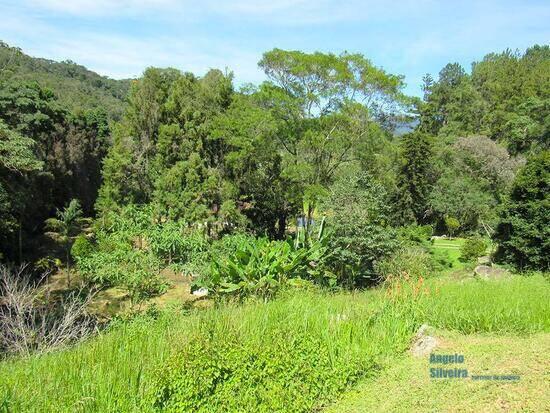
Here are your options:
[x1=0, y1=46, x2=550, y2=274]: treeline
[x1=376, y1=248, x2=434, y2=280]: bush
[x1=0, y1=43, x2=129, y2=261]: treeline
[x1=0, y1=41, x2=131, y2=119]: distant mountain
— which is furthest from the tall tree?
[x1=0, y1=41, x2=131, y2=119]: distant mountain

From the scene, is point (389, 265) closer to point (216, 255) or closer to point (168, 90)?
point (216, 255)

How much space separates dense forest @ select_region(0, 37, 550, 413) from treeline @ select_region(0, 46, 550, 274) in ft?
0.27

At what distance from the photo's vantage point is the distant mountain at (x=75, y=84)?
136 feet

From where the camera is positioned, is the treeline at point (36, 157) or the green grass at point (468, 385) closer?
the green grass at point (468, 385)

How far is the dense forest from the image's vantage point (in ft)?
13.6

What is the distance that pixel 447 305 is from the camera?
5852mm

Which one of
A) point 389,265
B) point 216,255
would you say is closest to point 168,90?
point 216,255

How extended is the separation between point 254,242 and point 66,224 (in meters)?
11.2

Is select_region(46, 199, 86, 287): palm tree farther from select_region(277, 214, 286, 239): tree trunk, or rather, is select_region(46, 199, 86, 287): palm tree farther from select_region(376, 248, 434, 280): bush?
select_region(376, 248, 434, 280): bush

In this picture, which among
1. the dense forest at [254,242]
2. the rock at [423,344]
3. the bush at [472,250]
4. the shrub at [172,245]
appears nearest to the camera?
the dense forest at [254,242]

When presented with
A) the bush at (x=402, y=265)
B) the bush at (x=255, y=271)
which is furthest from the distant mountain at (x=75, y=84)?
the bush at (x=402, y=265)

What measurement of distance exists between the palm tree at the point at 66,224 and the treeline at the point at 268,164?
3.66 ft

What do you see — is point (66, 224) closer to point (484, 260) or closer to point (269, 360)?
point (269, 360)

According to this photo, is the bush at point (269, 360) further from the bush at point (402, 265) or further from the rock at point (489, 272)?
the rock at point (489, 272)
